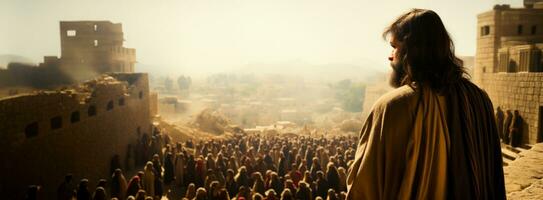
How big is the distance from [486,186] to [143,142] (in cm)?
1794

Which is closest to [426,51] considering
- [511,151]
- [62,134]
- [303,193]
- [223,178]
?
[303,193]

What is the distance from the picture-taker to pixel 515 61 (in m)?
17.5

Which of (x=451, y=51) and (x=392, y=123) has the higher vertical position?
(x=451, y=51)

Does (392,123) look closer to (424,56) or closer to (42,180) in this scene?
(424,56)

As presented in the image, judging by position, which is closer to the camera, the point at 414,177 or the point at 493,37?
the point at 414,177

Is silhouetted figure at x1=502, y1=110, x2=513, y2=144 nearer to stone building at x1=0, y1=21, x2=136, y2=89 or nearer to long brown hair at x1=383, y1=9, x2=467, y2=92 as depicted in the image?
long brown hair at x1=383, y1=9, x2=467, y2=92

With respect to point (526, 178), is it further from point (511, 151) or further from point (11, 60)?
point (11, 60)

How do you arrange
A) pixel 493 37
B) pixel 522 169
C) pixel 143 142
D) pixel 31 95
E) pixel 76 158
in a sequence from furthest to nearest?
pixel 493 37, pixel 143 142, pixel 76 158, pixel 31 95, pixel 522 169

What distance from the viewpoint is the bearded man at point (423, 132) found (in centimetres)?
201

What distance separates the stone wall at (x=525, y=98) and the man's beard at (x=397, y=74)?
1284 centimetres

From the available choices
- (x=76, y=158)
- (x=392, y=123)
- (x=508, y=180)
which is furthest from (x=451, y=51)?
(x=76, y=158)

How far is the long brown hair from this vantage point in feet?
6.84

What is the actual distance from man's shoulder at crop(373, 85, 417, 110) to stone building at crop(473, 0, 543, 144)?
514 inches

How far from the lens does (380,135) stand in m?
2.01
